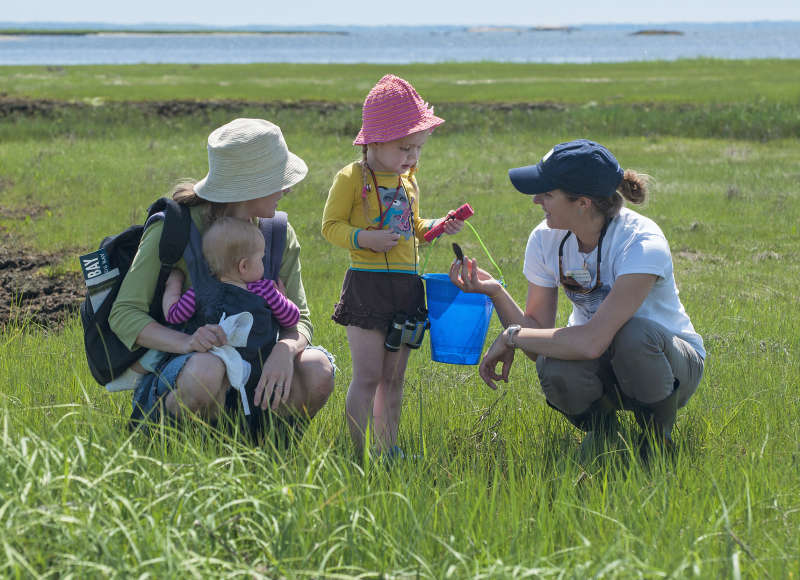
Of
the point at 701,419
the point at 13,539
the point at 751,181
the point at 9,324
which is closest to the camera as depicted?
the point at 13,539

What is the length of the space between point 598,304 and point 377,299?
38.8 inches

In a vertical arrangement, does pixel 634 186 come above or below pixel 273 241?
above

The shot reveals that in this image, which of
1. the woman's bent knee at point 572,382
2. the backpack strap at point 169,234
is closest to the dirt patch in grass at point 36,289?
the backpack strap at point 169,234

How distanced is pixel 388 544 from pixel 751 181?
12.6 metres

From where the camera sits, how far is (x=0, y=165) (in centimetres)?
1425

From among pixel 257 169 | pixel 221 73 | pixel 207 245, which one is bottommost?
pixel 221 73

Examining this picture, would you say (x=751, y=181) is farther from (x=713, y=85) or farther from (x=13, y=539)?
(x=713, y=85)

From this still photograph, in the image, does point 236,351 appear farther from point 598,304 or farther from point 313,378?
point 598,304

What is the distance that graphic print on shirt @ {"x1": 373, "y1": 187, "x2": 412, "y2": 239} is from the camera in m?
4.24

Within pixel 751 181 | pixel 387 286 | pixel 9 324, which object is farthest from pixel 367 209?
pixel 751 181

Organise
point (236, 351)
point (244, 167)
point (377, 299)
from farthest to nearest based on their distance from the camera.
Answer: point (377, 299) < point (244, 167) < point (236, 351)

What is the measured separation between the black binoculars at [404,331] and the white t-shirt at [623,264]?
21.6 inches

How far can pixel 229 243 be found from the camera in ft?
11.7

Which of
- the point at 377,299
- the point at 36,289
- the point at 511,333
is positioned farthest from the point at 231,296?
the point at 36,289
